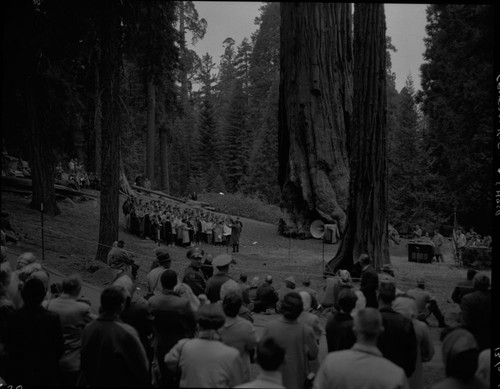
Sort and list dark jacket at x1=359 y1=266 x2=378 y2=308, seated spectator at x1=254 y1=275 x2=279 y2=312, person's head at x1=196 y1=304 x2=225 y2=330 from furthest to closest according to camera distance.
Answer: seated spectator at x1=254 y1=275 x2=279 y2=312
dark jacket at x1=359 y1=266 x2=378 y2=308
person's head at x1=196 y1=304 x2=225 y2=330

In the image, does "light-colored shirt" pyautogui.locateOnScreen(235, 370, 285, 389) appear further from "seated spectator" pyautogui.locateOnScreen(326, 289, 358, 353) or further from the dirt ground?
the dirt ground

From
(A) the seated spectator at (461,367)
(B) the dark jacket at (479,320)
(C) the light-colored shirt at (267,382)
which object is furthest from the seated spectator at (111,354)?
(B) the dark jacket at (479,320)

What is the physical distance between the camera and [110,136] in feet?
43.5

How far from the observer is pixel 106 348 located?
4.11 metres

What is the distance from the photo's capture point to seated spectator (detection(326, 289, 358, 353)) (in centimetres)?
481

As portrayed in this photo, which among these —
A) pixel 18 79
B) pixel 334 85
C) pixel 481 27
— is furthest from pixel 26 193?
pixel 481 27

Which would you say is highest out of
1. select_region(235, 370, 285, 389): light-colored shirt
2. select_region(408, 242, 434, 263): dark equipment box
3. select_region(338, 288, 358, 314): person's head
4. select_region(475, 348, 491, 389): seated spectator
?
select_region(338, 288, 358, 314): person's head

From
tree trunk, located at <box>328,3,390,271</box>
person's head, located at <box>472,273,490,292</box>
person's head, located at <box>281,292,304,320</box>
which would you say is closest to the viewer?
person's head, located at <box>281,292,304,320</box>

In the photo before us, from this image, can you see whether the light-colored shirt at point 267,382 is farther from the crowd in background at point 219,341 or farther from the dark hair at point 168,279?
the dark hair at point 168,279

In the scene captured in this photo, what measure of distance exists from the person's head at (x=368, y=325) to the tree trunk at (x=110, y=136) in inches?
417

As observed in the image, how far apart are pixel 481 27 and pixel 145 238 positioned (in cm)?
1461

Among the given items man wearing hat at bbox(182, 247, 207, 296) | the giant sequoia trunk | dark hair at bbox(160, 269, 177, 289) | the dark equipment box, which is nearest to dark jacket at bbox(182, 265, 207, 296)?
man wearing hat at bbox(182, 247, 207, 296)

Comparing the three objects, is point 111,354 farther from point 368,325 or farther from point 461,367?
point 461,367

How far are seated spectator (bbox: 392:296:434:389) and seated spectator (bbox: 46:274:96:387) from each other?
3201 mm
